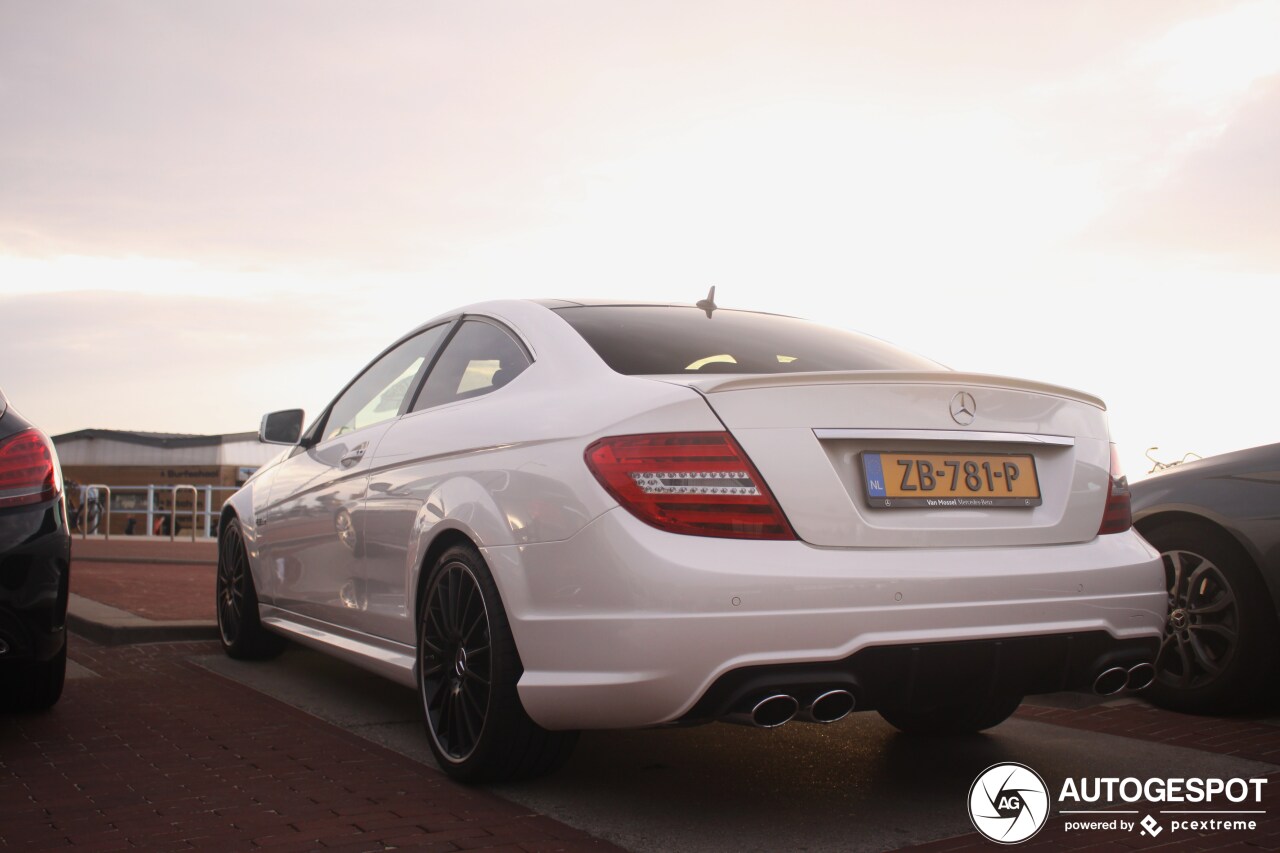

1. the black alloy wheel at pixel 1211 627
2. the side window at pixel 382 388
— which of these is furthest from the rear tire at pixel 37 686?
the black alloy wheel at pixel 1211 627

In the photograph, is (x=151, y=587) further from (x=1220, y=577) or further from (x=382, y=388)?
(x=1220, y=577)

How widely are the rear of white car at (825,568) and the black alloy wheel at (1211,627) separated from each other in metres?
1.57

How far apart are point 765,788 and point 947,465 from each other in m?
1.21

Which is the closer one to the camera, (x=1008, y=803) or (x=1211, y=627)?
(x=1008, y=803)

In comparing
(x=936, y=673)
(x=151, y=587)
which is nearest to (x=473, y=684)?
(x=936, y=673)

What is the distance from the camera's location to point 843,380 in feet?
10.3

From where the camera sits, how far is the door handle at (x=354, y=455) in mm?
4656

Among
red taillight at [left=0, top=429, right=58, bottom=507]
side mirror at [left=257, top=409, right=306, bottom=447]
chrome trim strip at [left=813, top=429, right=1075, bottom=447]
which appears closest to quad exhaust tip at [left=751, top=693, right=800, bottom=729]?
chrome trim strip at [left=813, top=429, right=1075, bottom=447]

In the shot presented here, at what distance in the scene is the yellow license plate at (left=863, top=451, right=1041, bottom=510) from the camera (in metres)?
3.06

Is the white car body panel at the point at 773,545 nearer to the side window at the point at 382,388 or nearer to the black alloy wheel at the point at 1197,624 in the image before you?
the side window at the point at 382,388

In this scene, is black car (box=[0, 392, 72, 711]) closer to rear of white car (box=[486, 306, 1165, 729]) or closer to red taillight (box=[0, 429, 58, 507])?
red taillight (box=[0, 429, 58, 507])

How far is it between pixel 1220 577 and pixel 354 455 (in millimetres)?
3427

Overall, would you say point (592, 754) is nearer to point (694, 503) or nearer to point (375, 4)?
point (694, 503)

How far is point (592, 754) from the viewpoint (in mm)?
4086
